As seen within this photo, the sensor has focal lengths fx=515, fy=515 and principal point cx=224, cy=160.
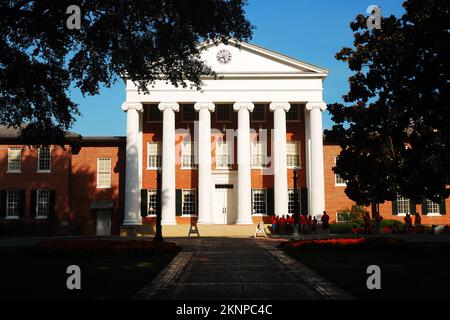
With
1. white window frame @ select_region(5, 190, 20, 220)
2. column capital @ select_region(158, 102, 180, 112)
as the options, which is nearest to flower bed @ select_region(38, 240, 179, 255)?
column capital @ select_region(158, 102, 180, 112)

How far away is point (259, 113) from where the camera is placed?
4162 cm

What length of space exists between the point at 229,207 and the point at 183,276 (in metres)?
27.7

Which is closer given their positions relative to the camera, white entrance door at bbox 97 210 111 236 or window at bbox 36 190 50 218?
window at bbox 36 190 50 218

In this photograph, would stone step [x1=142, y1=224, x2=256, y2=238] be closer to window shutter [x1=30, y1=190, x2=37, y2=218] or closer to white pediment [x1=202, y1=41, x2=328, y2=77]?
window shutter [x1=30, y1=190, x2=37, y2=218]

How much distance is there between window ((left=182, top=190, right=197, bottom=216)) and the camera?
40.5 m

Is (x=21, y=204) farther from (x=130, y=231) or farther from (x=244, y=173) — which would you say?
(x=244, y=173)

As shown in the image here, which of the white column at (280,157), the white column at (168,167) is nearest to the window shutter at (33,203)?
the white column at (168,167)

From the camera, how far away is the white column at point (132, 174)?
126ft

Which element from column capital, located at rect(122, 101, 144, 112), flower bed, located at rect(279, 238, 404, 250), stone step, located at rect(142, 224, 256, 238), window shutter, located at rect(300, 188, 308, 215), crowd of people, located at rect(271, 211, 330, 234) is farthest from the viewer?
window shutter, located at rect(300, 188, 308, 215)

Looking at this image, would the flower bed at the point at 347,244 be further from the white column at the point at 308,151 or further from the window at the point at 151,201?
the window at the point at 151,201

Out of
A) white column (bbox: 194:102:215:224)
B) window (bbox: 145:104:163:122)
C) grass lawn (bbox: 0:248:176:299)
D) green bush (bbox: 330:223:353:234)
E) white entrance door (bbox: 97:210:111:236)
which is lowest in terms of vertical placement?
grass lawn (bbox: 0:248:176:299)

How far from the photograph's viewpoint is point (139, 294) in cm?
1041
